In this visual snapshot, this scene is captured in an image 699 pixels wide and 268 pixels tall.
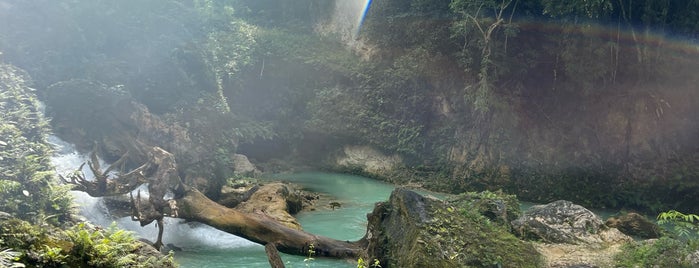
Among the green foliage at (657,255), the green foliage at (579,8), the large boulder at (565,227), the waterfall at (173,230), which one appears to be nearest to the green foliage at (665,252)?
the green foliage at (657,255)

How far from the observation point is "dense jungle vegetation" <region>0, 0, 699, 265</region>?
691 inches

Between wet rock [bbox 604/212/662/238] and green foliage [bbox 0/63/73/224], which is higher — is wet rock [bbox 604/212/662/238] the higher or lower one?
the lower one

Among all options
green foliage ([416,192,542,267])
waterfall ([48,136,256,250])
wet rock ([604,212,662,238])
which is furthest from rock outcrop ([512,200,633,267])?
waterfall ([48,136,256,250])

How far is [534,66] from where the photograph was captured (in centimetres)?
2205

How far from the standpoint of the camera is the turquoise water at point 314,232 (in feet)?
34.4

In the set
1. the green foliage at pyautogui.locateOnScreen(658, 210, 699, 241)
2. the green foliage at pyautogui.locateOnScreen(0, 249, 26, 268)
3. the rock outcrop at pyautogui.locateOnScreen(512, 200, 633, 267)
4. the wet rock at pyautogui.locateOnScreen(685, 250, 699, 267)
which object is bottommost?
the rock outcrop at pyautogui.locateOnScreen(512, 200, 633, 267)

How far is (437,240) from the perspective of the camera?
812 cm

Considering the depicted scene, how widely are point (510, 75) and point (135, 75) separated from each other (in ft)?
47.3

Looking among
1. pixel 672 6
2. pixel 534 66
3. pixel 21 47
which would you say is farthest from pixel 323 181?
pixel 672 6

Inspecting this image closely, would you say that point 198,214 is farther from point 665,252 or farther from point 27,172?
point 665,252

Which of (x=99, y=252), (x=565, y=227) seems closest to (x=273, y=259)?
(x=99, y=252)

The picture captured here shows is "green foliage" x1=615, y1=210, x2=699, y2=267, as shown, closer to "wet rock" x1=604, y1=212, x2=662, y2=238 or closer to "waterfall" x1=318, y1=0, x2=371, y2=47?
"wet rock" x1=604, y1=212, x2=662, y2=238

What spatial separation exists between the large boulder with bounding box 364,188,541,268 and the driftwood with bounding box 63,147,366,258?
4.95 feet

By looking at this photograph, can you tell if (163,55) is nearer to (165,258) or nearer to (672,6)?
(165,258)
